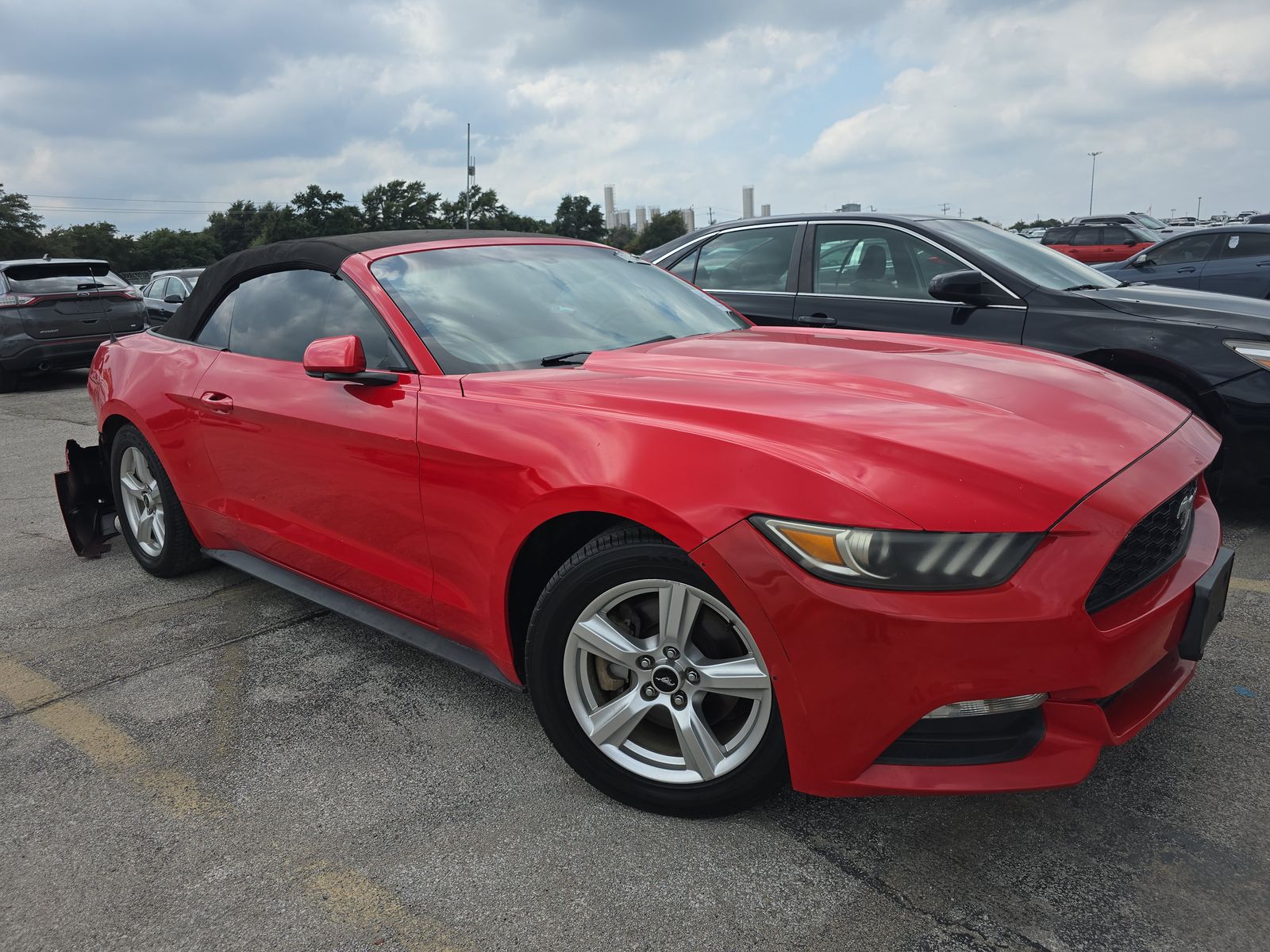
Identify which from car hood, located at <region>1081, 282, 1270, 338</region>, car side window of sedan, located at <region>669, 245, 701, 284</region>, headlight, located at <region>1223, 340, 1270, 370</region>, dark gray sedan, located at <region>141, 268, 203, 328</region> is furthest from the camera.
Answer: dark gray sedan, located at <region>141, 268, 203, 328</region>

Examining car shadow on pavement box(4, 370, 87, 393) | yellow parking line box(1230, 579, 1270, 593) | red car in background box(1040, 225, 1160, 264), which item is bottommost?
yellow parking line box(1230, 579, 1270, 593)

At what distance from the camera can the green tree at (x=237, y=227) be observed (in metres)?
A: 83.4

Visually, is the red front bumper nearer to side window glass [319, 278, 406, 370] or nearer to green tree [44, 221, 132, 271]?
side window glass [319, 278, 406, 370]

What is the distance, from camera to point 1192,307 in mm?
4598

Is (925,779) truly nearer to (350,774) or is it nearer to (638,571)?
(638,571)

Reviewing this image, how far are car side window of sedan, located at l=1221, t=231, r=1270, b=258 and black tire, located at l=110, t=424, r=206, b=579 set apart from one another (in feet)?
40.5

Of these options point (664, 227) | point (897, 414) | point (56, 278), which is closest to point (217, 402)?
point (897, 414)

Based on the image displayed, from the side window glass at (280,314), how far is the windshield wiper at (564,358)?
2.84 feet

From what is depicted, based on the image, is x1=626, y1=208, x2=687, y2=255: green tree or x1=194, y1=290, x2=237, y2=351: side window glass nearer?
x1=194, y1=290, x2=237, y2=351: side window glass

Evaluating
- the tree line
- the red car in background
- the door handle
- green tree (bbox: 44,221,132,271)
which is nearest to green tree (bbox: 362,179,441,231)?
the tree line

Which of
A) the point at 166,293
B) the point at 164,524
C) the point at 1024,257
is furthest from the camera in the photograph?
the point at 166,293

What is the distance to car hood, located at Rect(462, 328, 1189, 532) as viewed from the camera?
1895mm

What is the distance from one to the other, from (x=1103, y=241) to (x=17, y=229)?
66732 millimetres

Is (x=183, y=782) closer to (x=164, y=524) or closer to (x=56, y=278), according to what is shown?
(x=164, y=524)
